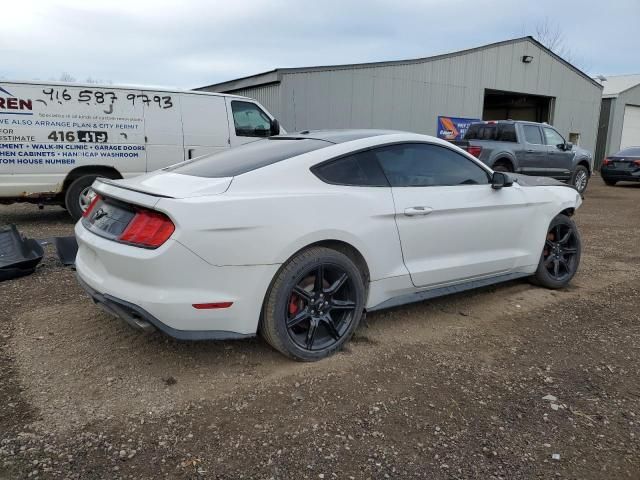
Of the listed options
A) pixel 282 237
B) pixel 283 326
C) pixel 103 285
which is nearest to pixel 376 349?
pixel 283 326

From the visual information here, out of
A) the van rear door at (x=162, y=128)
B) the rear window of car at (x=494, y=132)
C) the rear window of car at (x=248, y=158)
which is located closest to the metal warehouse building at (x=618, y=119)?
the rear window of car at (x=494, y=132)

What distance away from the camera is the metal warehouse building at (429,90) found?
49.9 ft

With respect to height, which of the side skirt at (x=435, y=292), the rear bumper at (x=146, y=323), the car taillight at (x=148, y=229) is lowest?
the side skirt at (x=435, y=292)

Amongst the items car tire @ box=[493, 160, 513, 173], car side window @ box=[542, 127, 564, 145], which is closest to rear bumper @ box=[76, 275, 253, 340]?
car tire @ box=[493, 160, 513, 173]

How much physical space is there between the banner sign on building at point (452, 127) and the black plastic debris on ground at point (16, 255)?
15.5 meters

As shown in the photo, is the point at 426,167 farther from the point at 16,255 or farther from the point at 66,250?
the point at 16,255

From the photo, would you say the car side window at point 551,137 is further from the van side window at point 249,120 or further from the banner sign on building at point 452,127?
the van side window at point 249,120

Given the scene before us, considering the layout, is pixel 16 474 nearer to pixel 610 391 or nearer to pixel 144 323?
pixel 144 323

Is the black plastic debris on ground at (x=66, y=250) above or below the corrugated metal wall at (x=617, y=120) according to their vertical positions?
below

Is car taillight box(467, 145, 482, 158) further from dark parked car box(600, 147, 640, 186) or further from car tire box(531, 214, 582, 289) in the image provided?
dark parked car box(600, 147, 640, 186)

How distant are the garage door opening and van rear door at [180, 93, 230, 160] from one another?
14777mm

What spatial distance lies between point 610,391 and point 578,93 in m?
23.6

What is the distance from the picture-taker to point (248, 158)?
3.69 metres

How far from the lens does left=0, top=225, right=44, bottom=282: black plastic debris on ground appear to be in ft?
16.4
